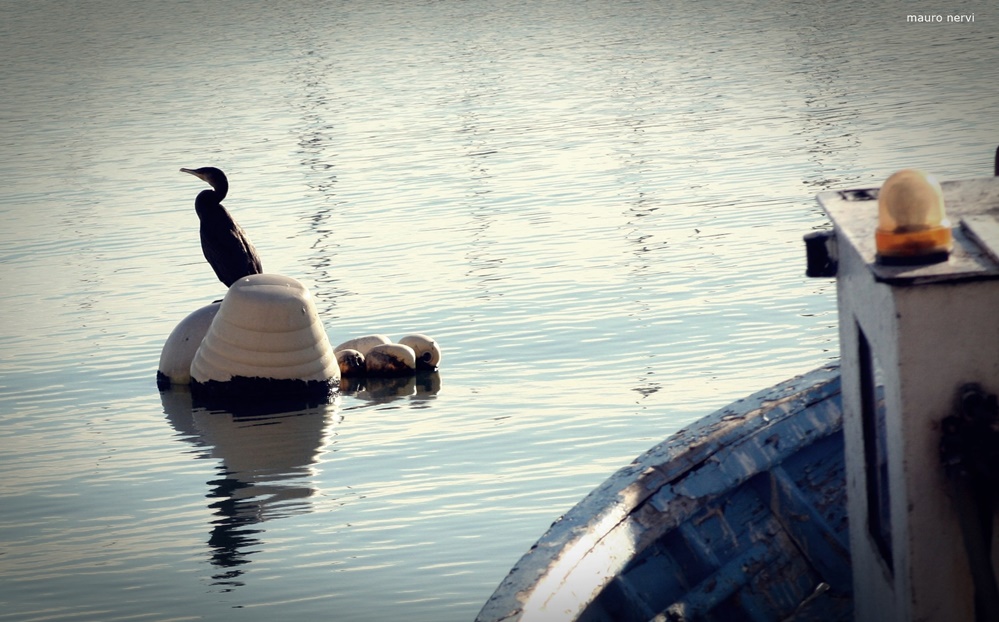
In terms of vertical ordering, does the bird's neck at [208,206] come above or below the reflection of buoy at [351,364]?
above

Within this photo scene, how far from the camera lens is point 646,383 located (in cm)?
1150

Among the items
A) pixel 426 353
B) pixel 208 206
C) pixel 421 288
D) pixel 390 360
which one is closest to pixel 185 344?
pixel 208 206

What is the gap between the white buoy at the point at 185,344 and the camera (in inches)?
489

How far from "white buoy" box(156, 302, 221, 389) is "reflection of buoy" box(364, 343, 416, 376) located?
1.28m

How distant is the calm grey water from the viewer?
874 cm

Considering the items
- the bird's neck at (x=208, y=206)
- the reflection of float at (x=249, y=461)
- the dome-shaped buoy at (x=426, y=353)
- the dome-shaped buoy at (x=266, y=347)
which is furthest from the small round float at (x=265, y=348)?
the bird's neck at (x=208, y=206)

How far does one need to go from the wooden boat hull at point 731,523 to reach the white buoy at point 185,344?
6.81 m

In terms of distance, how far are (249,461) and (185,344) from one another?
7.33ft

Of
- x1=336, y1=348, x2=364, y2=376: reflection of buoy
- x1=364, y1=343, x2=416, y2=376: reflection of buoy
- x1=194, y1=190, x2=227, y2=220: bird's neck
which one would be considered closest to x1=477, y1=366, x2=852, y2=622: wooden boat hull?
x1=364, y1=343, x2=416, y2=376: reflection of buoy

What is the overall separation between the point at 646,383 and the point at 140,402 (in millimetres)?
3949

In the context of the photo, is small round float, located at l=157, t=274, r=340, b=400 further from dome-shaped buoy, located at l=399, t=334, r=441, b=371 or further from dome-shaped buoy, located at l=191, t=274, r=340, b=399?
dome-shaped buoy, located at l=399, t=334, r=441, b=371

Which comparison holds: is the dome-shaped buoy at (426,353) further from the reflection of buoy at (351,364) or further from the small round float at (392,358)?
the reflection of buoy at (351,364)

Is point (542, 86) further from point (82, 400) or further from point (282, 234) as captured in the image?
point (82, 400)

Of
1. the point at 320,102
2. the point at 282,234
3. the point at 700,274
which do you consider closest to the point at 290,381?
the point at 700,274
